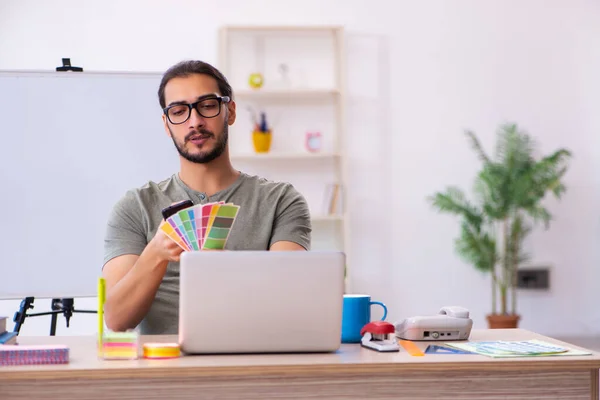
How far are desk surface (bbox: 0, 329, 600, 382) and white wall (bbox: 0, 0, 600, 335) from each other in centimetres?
404

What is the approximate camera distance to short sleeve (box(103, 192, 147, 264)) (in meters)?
2.10

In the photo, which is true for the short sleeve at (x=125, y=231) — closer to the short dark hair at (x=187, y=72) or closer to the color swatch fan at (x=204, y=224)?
the short dark hair at (x=187, y=72)

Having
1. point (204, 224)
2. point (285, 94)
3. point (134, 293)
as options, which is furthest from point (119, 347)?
point (285, 94)

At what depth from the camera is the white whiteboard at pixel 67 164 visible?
3.26 metres

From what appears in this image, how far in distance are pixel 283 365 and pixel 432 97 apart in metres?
4.45

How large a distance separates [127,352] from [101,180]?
2.00 m

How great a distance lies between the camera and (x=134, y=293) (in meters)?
1.86

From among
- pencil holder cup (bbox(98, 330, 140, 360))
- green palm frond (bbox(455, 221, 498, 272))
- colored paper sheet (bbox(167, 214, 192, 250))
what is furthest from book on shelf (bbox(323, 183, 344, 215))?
pencil holder cup (bbox(98, 330, 140, 360))

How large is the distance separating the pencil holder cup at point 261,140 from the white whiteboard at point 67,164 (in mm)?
1877

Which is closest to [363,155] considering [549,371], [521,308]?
[521,308]

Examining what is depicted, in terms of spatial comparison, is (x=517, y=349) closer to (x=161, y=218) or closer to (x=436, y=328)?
A: (x=436, y=328)

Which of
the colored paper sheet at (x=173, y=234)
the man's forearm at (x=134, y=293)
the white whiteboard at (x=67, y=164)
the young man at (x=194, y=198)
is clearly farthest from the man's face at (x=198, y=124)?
the white whiteboard at (x=67, y=164)

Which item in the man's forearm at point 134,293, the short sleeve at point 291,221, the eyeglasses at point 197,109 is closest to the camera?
the man's forearm at point 134,293

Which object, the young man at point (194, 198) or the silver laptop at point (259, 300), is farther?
the young man at point (194, 198)
